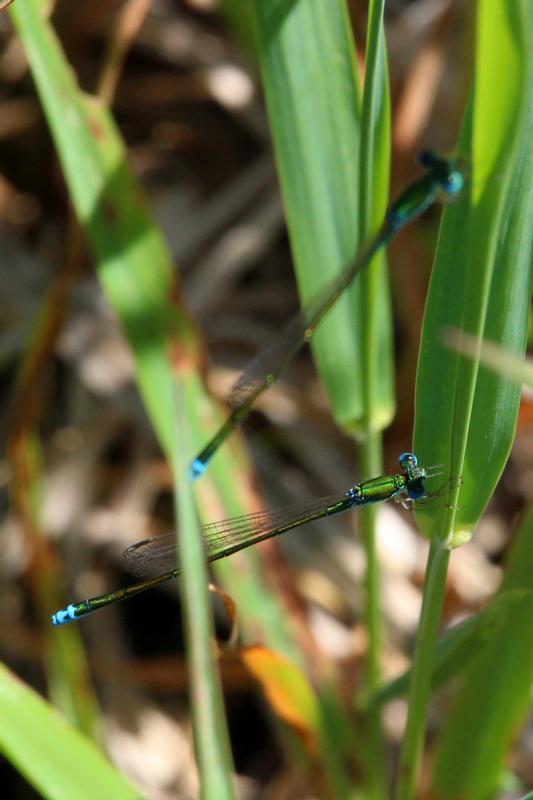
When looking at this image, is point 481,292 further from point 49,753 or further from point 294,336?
point 49,753

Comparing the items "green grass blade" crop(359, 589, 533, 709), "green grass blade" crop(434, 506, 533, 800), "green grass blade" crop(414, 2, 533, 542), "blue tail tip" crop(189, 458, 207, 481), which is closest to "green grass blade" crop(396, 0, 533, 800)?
"green grass blade" crop(414, 2, 533, 542)

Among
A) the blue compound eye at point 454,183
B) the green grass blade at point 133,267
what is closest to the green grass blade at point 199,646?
the blue compound eye at point 454,183

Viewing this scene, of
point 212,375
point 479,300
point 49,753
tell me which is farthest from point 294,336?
point 49,753

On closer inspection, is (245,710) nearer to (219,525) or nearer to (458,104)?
(219,525)

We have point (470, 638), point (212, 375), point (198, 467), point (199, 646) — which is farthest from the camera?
point (212, 375)

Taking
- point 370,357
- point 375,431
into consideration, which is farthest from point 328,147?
point 375,431

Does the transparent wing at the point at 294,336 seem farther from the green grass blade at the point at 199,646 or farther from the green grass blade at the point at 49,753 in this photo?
the green grass blade at the point at 49,753
